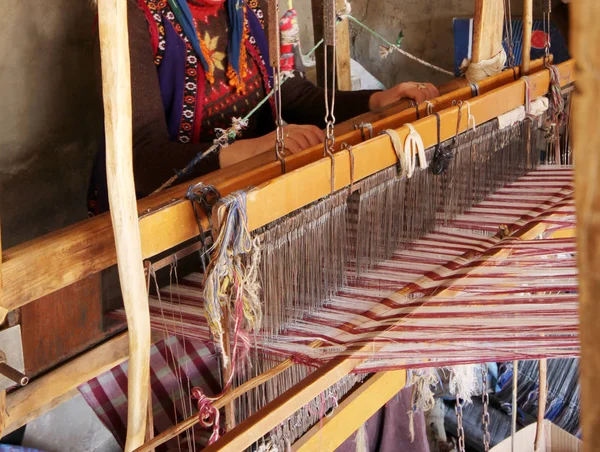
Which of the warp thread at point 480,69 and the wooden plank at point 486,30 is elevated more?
the wooden plank at point 486,30

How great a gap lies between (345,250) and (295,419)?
1.39 feet

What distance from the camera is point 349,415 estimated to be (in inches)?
70.6

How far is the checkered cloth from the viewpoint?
5.80ft

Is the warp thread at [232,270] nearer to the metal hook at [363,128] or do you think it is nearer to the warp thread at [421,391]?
the metal hook at [363,128]

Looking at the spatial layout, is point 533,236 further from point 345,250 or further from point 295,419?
point 295,419

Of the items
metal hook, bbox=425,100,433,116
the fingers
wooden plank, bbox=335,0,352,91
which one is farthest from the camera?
wooden plank, bbox=335,0,352,91

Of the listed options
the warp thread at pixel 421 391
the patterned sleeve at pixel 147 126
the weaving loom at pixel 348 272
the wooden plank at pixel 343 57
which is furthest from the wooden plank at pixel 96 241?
the wooden plank at pixel 343 57

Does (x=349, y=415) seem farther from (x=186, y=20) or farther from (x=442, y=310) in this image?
(x=186, y=20)

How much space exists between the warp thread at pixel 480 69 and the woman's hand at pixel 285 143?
1.05 metres

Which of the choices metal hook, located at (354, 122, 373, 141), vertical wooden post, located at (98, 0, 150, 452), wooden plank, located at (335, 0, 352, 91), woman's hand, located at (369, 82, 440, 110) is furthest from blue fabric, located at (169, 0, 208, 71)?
wooden plank, located at (335, 0, 352, 91)

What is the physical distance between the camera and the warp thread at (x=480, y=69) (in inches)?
100

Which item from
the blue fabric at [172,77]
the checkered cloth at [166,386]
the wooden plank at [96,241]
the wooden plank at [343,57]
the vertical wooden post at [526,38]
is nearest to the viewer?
the wooden plank at [96,241]

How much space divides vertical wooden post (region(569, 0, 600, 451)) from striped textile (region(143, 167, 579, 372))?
1070 millimetres

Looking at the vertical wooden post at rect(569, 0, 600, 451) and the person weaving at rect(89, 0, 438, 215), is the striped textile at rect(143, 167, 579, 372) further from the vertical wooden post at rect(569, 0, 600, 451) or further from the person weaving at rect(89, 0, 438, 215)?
the vertical wooden post at rect(569, 0, 600, 451)
